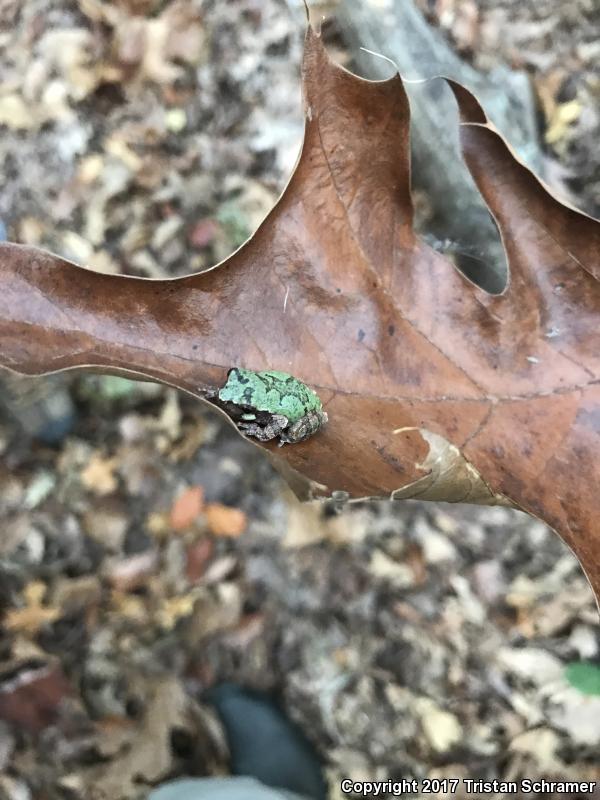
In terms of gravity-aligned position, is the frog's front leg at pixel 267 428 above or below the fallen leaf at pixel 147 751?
above

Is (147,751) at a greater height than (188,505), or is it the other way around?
→ (188,505)

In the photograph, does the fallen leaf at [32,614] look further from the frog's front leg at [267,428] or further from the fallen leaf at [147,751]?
the frog's front leg at [267,428]

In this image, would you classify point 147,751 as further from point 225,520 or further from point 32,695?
point 225,520

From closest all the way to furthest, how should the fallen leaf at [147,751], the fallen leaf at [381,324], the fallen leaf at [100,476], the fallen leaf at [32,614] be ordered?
the fallen leaf at [381,324] < the fallen leaf at [147,751] < the fallen leaf at [32,614] < the fallen leaf at [100,476]

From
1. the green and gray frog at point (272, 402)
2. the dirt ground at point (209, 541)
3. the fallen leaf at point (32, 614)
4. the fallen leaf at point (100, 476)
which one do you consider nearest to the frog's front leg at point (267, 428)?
the green and gray frog at point (272, 402)

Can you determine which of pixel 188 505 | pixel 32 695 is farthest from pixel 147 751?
pixel 188 505

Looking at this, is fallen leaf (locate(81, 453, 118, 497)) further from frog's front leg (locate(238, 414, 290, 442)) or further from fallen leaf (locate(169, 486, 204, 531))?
frog's front leg (locate(238, 414, 290, 442))

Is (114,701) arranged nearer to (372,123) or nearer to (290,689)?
(290,689)
